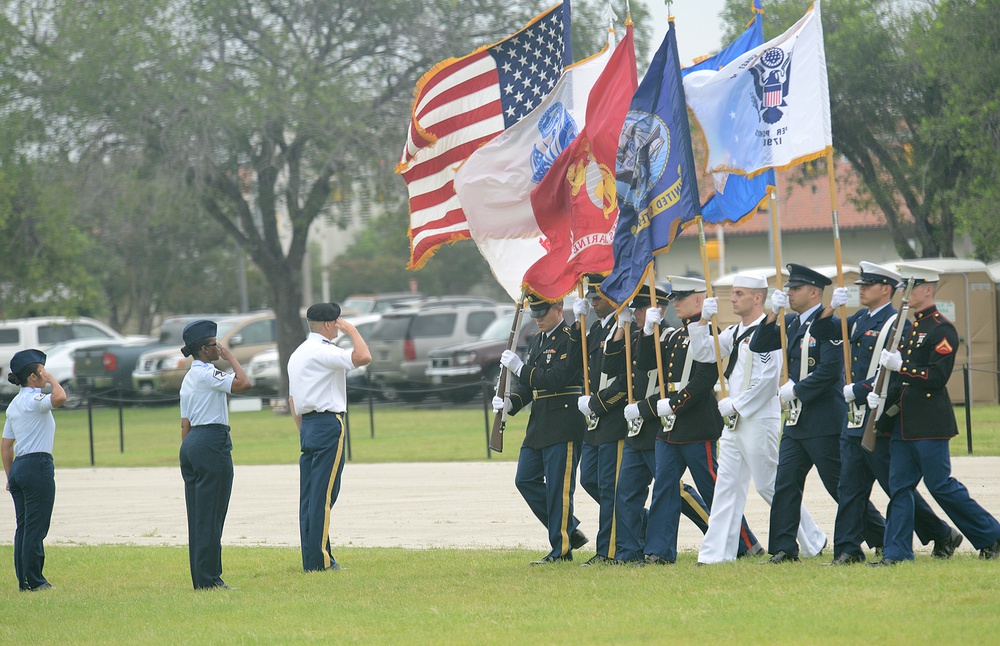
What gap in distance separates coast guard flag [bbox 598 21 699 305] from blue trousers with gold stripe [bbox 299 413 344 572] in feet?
7.63

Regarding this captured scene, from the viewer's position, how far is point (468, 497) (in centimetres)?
1380

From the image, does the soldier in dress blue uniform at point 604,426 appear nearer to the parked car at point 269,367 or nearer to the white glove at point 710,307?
the white glove at point 710,307

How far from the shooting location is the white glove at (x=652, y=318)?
927cm

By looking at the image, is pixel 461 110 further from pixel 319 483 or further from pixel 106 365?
pixel 106 365

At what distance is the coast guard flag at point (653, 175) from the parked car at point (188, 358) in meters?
21.1

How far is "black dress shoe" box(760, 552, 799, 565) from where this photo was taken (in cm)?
893

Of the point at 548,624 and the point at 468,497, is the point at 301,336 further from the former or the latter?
the point at 548,624

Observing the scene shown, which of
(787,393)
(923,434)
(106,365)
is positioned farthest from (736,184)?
(106,365)

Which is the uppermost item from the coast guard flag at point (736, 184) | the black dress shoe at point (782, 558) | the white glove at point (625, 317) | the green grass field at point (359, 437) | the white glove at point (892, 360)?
the coast guard flag at point (736, 184)

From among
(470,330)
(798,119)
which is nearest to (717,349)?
(798,119)

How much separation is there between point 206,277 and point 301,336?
3019cm

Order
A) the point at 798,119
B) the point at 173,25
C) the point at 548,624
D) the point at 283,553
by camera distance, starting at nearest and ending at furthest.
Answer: the point at 548,624 < the point at 798,119 < the point at 283,553 < the point at 173,25

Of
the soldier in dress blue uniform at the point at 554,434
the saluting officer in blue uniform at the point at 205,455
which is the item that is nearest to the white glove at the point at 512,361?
the soldier in dress blue uniform at the point at 554,434

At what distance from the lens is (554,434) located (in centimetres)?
975
